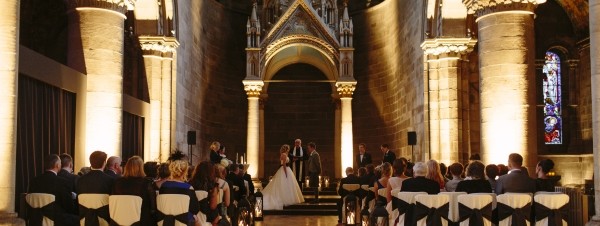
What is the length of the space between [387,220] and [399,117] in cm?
1237

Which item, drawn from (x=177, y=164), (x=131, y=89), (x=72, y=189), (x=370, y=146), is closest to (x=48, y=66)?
(x=72, y=189)

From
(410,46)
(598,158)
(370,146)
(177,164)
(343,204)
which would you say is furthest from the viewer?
(370,146)

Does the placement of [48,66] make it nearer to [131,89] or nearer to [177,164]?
[177,164]

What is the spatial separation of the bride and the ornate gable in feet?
19.4

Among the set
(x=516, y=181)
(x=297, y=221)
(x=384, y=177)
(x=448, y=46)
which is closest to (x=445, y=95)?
(x=448, y=46)

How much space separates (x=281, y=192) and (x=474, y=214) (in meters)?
10.1

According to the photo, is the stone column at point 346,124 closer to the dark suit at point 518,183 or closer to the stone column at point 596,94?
the dark suit at point 518,183

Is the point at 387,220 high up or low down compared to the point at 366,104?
down

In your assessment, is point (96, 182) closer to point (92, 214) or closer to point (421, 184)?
point (92, 214)

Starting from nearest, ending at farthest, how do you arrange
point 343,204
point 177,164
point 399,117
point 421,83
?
point 177,164 < point 343,204 < point 421,83 < point 399,117

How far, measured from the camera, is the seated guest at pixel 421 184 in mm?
8684

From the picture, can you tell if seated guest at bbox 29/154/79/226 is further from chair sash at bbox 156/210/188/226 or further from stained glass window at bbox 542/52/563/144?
stained glass window at bbox 542/52/563/144

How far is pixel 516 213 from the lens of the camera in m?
8.14

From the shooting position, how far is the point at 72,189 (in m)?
8.52
